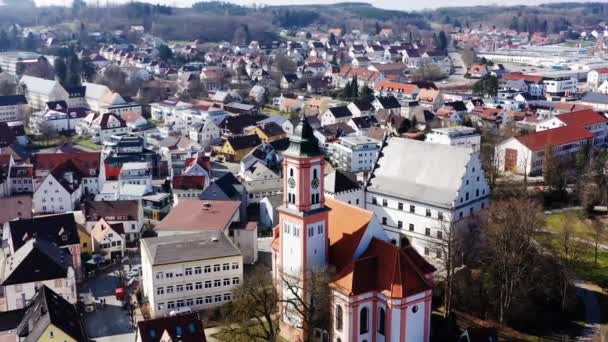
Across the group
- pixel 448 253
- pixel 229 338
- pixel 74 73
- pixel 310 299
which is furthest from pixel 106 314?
pixel 74 73

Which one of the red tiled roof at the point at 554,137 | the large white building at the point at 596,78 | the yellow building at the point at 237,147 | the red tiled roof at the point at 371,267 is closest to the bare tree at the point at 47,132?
the yellow building at the point at 237,147

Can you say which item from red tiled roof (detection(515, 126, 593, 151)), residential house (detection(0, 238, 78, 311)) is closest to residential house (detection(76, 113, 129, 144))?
residential house (detection(0, 238, 78, 311))

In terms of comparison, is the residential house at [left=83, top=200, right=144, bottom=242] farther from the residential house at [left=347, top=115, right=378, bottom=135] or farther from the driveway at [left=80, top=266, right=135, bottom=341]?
the residential house at [left=347, top=115, right=378, bottom=135]

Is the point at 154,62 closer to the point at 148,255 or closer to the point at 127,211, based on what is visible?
the point at 127,211

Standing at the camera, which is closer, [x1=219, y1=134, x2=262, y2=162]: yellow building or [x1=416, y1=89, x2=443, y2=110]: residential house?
[x1=219, y1=134, x2=262, y2=162]: yellow building

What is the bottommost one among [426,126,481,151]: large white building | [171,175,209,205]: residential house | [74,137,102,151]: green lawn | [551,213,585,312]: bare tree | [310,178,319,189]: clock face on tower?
[551,213,585,312]: bare tree

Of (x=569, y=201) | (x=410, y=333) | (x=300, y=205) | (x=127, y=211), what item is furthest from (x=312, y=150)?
(x=569, y=201)

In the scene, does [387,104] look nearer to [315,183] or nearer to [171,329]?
[315,183]
